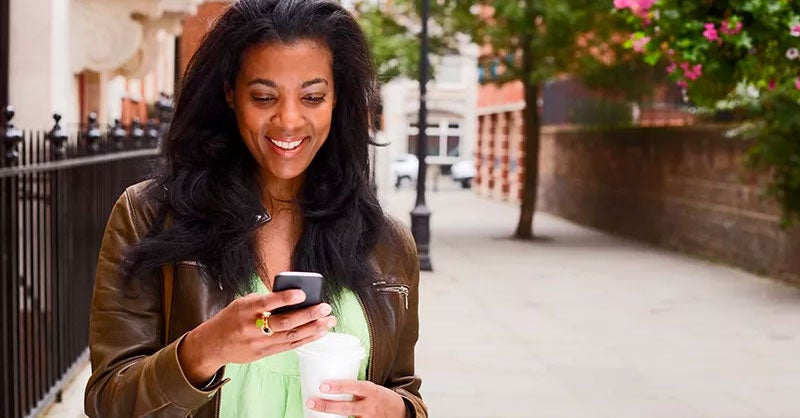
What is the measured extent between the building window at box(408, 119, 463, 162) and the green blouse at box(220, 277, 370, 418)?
203ft

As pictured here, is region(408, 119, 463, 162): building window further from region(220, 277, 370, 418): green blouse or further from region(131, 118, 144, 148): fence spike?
region(220, 277, 370, 418): green blouse

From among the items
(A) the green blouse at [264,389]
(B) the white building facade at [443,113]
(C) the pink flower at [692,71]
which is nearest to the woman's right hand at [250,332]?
(A) the green blouse at [264,389]

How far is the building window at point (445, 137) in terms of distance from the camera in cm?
6425

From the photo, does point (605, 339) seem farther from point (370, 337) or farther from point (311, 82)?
point (311, 82)

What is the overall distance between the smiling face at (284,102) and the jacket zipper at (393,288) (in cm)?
25

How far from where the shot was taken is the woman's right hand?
5.84 feet

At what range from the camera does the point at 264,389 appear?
2.18m

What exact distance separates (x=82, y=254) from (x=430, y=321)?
505cm

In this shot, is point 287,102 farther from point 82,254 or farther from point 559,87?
point 559,87

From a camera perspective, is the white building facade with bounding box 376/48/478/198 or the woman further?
the white building facade with bounding box 376/48/478/198

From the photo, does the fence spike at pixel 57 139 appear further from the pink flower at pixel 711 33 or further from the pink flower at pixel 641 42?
the pink flower at pixel 711 33

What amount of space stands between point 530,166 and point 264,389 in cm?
2255

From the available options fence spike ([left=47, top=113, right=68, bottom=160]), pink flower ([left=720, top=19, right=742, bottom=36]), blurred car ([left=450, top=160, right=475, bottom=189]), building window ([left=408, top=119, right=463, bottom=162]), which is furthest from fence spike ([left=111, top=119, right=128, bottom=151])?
building window ([left=408, top=119, right=463, bottom=162])

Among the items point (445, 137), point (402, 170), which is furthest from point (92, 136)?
point (445, 137)
